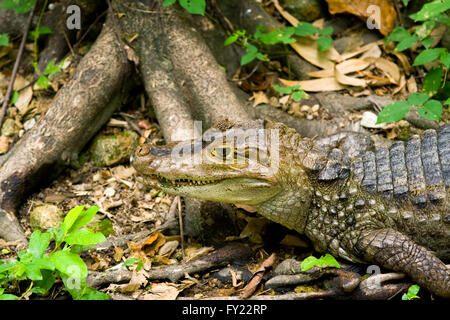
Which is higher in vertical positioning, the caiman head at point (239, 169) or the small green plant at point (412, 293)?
the caiman head at point (239, 169)

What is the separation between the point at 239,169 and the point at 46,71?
7.93ft

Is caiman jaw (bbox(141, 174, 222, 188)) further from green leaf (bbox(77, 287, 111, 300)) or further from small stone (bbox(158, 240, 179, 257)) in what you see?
green leaf (bbox(77, 287, 111, 300))

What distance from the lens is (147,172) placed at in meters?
3.47

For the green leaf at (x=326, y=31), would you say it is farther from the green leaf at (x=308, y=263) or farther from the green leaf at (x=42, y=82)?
the green leaf at (x=42, y=82)

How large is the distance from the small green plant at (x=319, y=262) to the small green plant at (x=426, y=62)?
1.25 metres

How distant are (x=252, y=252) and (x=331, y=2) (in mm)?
3014

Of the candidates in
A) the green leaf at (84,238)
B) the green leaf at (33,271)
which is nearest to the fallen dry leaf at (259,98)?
the green leaf at (84,238)

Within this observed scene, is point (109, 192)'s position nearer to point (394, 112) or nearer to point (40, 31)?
point (40, 31)

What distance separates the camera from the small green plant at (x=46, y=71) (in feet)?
15.1

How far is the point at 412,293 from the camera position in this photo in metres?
3.12

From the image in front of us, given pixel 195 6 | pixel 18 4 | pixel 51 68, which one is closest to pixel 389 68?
pixel 195 6

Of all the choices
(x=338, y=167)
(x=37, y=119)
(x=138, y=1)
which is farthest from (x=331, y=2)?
(x=37, y=119)

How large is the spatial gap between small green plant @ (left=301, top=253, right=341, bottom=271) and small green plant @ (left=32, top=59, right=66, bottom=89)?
3.00m

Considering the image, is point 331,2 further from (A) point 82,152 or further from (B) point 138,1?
(A) point 82,152
